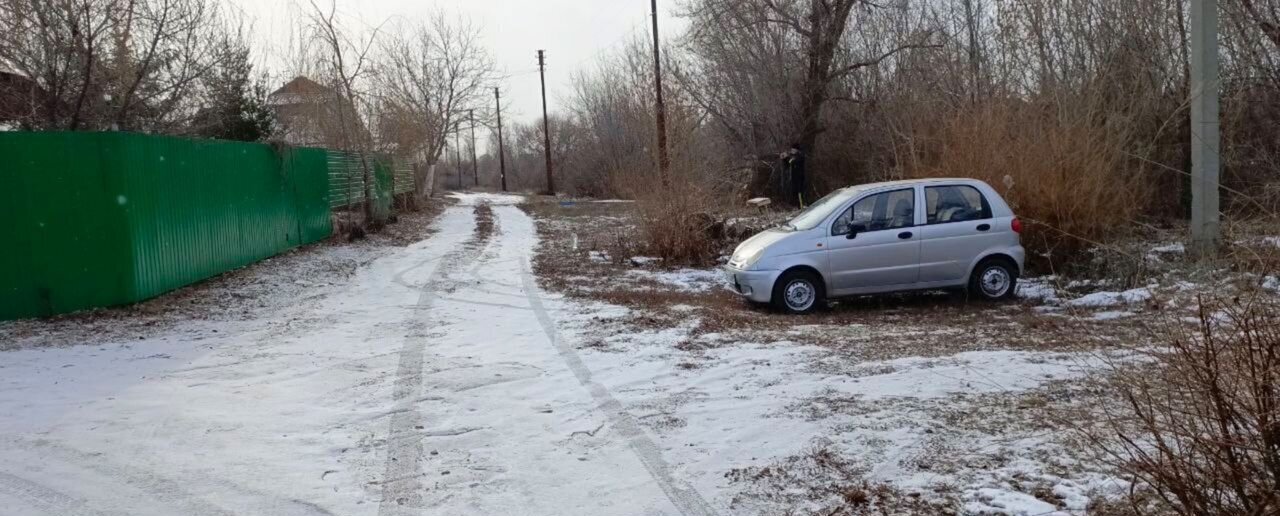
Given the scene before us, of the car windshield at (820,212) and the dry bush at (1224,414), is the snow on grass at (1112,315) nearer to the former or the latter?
the car windshield at (820,212)

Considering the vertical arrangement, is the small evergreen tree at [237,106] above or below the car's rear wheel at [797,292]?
above

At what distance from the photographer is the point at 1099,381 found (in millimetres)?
5395

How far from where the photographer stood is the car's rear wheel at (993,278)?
9.90m

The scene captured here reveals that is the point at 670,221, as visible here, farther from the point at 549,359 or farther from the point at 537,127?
the point at 537,127

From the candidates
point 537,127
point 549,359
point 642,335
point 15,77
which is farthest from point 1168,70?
point 537,127

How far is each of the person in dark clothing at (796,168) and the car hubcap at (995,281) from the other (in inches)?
640

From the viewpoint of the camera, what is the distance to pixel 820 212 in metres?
10.1

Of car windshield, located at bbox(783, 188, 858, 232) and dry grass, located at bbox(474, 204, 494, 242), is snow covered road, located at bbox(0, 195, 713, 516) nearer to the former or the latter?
car windshield, located at bbox(783, 188, 858, 232)

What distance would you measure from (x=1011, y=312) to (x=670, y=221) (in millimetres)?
6191

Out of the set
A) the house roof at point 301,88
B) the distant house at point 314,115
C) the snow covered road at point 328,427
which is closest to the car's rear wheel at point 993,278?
the snow covered road at point 328,427

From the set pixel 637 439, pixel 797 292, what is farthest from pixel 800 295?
pixel 637 439

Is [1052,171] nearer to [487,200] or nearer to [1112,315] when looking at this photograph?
[1112,315]

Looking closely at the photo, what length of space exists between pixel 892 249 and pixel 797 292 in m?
1.20

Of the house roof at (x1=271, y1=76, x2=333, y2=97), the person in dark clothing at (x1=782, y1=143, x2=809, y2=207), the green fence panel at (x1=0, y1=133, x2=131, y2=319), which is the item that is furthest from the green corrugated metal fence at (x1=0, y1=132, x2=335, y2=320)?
the person in dark clothing at (x1=782, y1=143, x2=809, y2=207)
